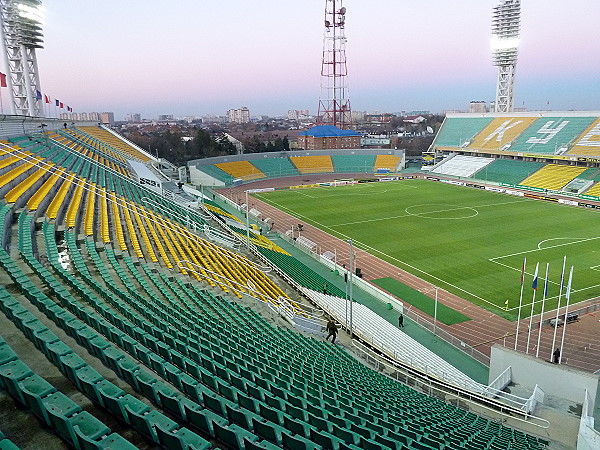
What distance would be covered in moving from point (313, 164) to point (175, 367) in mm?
75814

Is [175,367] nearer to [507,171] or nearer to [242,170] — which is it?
→ [507,171]

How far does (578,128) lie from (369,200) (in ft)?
116

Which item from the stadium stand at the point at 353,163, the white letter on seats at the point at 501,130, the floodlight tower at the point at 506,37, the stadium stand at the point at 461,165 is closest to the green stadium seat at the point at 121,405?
the stadium stand at the point at 461,165

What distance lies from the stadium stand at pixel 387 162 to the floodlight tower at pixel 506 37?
23.8 m

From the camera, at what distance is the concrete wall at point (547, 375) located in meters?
12.4

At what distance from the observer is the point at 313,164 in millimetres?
81438

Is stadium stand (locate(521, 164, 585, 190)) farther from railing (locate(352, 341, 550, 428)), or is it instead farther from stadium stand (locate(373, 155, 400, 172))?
railing (locate(352, 341, 550, 428))

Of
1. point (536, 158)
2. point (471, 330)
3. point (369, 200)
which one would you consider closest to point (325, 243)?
point (471, 330)

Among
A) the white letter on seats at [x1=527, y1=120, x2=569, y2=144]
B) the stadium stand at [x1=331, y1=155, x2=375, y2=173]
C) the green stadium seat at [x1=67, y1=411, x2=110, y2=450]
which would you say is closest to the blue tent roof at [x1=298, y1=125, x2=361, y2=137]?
the stadium stand at [x1=331, y1=155, x2=375, y2=173]

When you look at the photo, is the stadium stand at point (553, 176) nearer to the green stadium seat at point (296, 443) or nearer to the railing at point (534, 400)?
the railing at point (534, 400)

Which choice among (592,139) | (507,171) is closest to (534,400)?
(507,171)

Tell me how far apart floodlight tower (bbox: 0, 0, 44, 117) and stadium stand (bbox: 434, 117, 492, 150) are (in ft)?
212

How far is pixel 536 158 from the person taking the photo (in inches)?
2518

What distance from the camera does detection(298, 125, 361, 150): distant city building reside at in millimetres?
91500
